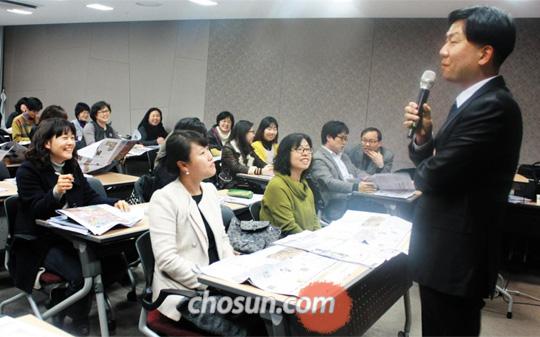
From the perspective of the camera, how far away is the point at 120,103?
28.8ft

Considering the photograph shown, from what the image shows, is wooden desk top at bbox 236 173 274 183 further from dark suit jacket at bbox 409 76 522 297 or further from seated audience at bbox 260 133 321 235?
dark suit jacket at bbox 409 76 522 297

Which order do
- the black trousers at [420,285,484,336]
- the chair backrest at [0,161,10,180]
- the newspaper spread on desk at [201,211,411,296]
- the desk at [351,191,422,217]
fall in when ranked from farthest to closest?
the desk at [351,191,422,217] < the chair backrest at [0,161,10,180] < the newspaper spread on desk at [201,211,411,296] < the black trousers at [420,285,484,336]

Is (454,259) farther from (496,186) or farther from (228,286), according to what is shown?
(228,286)

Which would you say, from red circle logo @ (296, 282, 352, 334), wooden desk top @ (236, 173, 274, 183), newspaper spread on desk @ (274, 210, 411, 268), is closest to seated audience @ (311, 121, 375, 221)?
wooden desk top @ (236, 173, 274, 183)

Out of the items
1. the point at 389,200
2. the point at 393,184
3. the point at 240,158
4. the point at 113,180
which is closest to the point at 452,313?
the point at 389,200

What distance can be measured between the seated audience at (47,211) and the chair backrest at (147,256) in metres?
0.61

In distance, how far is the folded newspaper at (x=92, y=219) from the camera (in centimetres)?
237

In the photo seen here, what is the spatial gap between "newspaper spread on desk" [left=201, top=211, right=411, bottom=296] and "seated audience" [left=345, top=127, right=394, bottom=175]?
107 inches

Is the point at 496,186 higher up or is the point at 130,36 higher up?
the point at 130,36

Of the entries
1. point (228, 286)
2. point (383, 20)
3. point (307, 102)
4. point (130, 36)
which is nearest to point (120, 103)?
point (130, 36)

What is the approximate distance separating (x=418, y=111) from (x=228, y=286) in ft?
2.80

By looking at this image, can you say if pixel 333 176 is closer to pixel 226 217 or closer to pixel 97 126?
pixel 226 217

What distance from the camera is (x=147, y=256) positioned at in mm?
2107

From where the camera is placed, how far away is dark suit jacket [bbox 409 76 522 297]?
1315 mm
